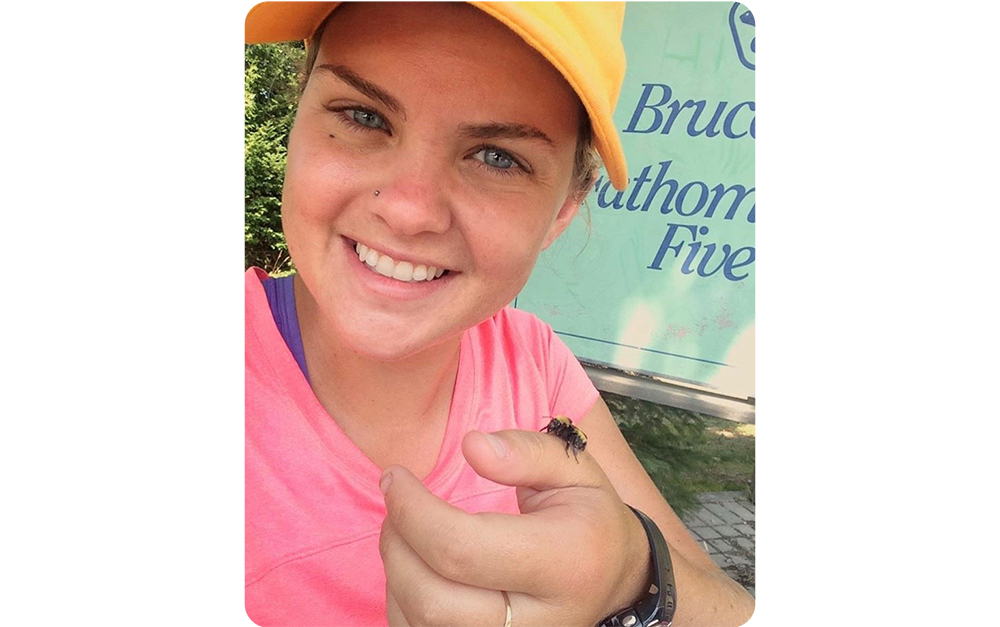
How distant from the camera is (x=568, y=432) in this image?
1.18 m

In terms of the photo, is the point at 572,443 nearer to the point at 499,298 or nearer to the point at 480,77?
the point at 499,298

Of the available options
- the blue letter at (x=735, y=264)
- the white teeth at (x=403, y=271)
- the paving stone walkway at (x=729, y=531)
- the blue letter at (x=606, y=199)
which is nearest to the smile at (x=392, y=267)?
the white teeth at (x=403, y=271)

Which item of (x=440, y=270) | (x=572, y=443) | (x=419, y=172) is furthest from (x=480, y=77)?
(x=572, y=443)

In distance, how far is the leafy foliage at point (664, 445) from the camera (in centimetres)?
124

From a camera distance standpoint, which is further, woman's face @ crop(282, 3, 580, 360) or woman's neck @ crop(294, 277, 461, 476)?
woman's neck @ crop(294, 277, 461, 476)

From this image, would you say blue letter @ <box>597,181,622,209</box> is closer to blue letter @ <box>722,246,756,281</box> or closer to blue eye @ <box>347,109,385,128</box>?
blue letter @ <box>722,246,756,281</box>

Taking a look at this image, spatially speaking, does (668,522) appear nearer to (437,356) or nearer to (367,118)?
(437,356)

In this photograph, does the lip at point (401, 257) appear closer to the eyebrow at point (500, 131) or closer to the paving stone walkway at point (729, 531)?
the eyebrow at point (500, 131)

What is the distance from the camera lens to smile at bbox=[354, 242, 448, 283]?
1.07 m

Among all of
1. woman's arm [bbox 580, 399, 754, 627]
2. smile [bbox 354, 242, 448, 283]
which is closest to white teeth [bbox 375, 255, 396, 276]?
smile [bbox 354, 242, 448, 283]

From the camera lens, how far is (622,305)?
4.08 feet

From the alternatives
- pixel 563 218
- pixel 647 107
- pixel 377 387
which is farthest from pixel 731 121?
pixel 377 387

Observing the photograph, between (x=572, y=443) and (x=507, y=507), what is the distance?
13 centimetres

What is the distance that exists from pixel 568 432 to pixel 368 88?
0.55m
